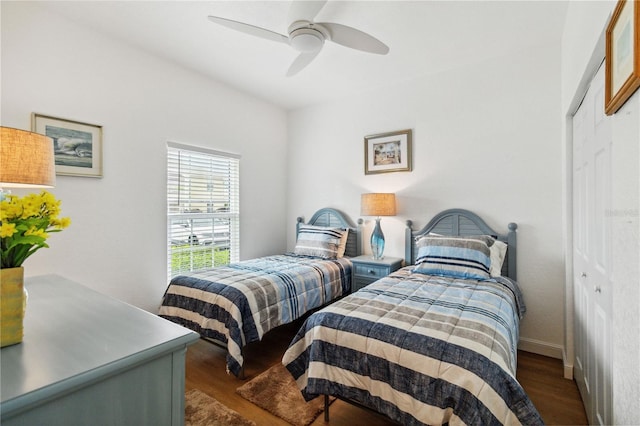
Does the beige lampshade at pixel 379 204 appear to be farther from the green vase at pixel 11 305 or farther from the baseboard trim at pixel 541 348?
the green vase at pixel 11 305

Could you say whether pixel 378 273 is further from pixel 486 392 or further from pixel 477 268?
pixel 486 392

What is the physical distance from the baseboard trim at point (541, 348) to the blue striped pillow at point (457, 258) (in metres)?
0.87

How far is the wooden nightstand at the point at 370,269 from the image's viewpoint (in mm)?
3127

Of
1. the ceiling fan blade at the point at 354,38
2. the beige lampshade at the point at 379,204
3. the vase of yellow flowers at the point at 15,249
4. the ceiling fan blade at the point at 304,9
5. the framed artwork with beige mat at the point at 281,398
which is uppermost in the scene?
the ceiling fan blade at the point at 304,9

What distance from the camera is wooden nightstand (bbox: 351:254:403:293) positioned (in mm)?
3127

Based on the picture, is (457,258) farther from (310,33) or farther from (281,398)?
(310,33)

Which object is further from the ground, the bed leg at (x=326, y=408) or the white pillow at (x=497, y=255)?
the white pillow at (x=497, y=255)

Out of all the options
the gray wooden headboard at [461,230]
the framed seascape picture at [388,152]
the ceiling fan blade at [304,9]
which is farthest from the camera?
the framed seascape picture at [388,152]

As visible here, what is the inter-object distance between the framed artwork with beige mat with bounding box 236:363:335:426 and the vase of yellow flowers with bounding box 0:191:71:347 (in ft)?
5.00

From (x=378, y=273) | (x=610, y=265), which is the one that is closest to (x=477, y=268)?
(x=378, y=273)

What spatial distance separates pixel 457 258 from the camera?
2586 mm

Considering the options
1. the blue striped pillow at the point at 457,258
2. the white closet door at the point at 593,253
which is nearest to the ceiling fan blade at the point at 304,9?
the white closet door at the point at 593,253

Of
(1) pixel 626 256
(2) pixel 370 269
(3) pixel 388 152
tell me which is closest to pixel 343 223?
(2) pixel 370 269

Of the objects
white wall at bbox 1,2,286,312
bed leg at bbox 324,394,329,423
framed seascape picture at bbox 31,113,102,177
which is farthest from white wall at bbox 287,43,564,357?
framed seascape picture at bbox 31,113,102,177
